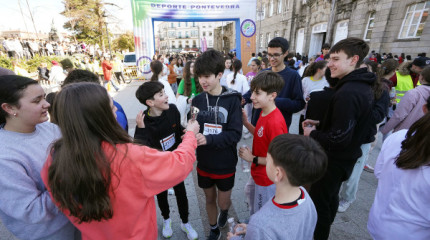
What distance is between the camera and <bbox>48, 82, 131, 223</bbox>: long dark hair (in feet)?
2.83

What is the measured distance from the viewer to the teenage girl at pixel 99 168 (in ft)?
2.84

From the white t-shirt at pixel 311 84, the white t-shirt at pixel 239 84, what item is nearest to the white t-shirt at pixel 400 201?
the white t-shirt at pixel 311 84

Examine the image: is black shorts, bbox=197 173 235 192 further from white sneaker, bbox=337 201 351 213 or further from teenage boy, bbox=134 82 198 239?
white sneaker, bbox=337 201 351 213

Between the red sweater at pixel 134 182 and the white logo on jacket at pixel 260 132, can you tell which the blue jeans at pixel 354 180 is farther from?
the red sweater at pixel 134 182

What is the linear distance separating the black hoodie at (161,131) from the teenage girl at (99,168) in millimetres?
830

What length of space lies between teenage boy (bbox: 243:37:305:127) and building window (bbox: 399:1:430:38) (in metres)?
12.0

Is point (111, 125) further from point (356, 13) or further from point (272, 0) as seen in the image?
point (272, 0)

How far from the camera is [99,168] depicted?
890mm

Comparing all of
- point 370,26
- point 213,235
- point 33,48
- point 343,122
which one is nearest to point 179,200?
point 213,235

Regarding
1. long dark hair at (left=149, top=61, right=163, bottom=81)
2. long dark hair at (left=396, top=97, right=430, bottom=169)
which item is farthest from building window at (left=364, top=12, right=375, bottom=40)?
long dark hair at (left=396, top=97, right=430, bottom=169)

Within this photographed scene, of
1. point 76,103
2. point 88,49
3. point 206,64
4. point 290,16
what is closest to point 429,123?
point 206,64

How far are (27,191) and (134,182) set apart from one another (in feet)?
1.93

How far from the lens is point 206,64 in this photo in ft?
5.46

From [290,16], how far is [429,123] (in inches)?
864
